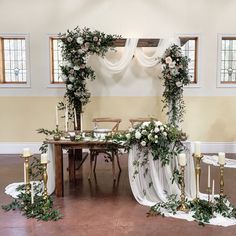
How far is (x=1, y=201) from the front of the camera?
12.4 ft

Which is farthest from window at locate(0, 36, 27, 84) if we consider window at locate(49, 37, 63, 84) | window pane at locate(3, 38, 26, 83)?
window at locate(49, 37, 63, 84)

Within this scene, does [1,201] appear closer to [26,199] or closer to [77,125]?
[26,199]

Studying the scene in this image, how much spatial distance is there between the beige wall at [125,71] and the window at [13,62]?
23 centimetres

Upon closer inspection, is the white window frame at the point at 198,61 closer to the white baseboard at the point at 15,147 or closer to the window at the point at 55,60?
the window at the point at 55,60

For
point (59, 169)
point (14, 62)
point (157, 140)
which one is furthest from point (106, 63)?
point (157, 140)

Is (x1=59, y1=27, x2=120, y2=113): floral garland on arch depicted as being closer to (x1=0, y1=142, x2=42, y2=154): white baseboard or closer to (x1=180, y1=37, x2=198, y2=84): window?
(x1=0, y1=142, x2=42, y2=154): white baseboard

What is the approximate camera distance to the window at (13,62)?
6473 millimetres

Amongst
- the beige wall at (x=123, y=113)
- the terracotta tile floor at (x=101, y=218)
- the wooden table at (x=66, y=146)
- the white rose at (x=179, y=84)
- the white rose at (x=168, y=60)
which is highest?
the white rose at (x=168, y=60)

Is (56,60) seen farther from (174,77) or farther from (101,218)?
(101,218)

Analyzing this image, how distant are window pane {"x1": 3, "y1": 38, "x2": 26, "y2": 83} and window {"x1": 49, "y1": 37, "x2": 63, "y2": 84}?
582 millimetres

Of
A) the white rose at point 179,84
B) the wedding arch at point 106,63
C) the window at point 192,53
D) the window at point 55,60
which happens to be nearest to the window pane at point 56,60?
the window at point 55,60

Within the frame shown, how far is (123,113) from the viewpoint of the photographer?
6520mm

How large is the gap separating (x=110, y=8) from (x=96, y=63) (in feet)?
3.69

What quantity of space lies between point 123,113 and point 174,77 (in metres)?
1.33
